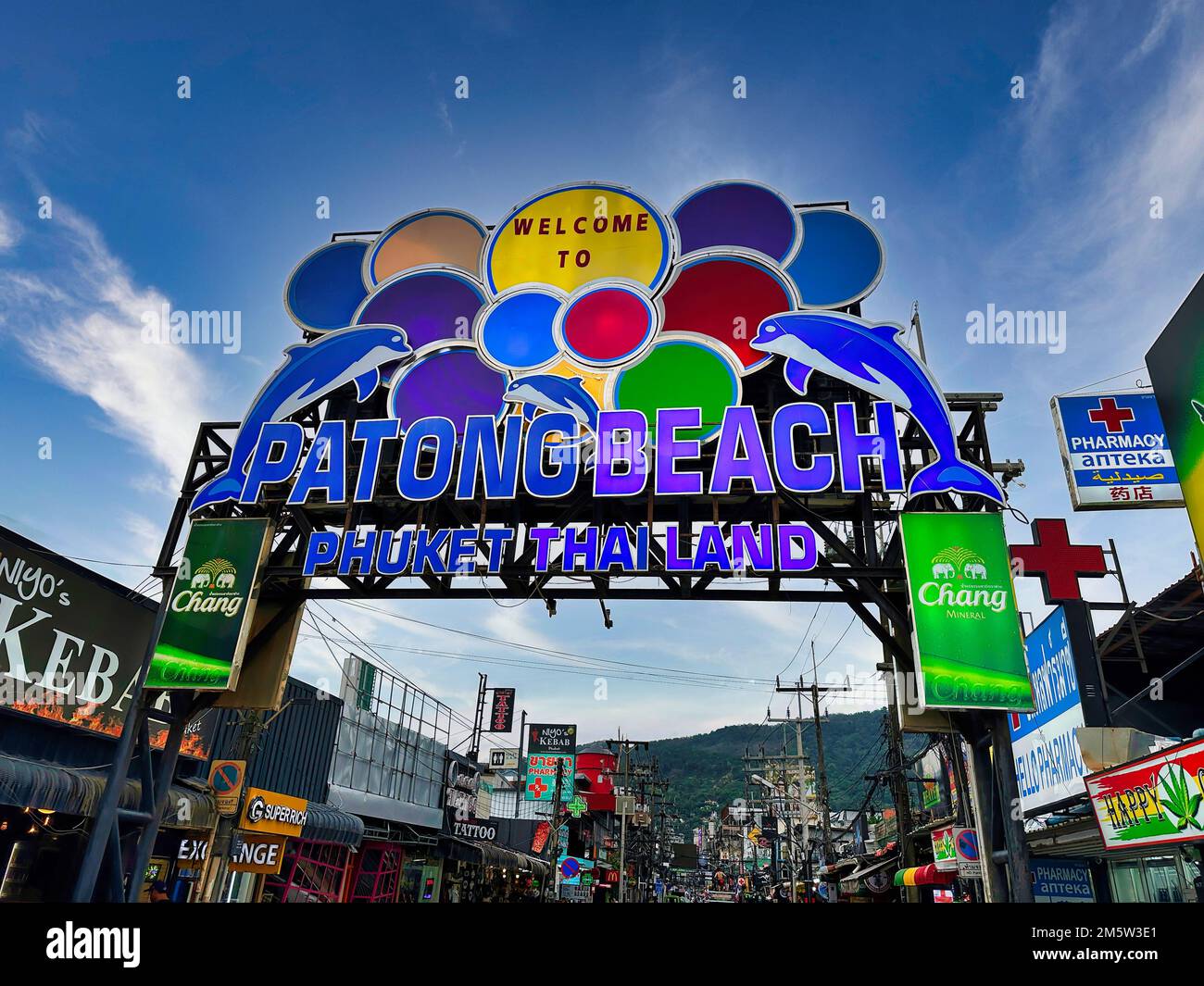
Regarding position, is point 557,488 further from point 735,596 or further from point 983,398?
point 983,398

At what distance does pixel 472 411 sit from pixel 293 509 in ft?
11.5

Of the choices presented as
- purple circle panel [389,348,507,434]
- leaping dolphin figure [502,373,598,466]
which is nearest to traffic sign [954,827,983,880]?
leaping dolphin figure [502,373,598,466]

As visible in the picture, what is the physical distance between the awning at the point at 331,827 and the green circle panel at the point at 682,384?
14572mm

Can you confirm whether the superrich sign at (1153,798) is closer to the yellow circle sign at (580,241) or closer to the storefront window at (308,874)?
the yellow circle sign at (580,241)

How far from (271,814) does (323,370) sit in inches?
412

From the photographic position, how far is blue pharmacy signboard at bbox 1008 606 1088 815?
50.4 ft

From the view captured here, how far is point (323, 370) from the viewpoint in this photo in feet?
44.3

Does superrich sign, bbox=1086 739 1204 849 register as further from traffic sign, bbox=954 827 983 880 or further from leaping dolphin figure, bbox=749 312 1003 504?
leaping dolphin figure, bbox=749 312 1003 504

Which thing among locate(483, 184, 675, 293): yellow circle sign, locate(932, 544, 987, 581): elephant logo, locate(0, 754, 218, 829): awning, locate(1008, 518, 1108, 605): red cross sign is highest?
locate(483, 184, 675, 293): yellow circle sign

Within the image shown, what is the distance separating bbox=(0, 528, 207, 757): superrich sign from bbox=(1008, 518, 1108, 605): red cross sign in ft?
58.7

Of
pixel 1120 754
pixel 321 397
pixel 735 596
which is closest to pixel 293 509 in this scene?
pixel 321 397
